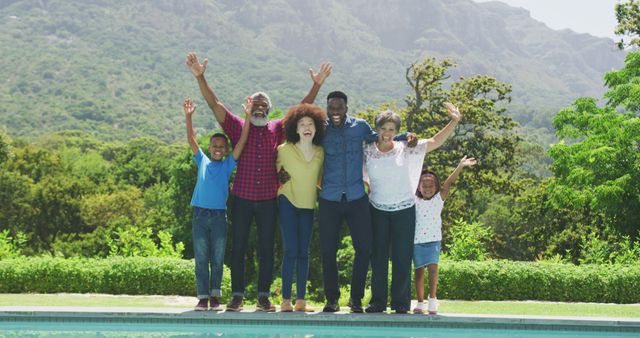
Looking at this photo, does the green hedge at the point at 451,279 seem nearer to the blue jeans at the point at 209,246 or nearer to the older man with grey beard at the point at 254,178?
the blue jeans at the point at 209,246

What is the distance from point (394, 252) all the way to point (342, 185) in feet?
2.94

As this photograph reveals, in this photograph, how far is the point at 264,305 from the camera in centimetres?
755

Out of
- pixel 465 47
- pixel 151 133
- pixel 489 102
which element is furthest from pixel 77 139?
pixel 465 47

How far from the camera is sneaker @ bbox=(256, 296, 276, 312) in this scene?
753 cm

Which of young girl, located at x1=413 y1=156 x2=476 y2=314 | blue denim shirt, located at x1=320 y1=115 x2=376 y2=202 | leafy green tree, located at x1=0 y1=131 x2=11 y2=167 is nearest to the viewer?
blue denim shirt, located at x1=320 y1=115 x2=376 y2=202

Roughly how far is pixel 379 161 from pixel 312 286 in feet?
54.2

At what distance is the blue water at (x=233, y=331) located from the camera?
7297 millimetres

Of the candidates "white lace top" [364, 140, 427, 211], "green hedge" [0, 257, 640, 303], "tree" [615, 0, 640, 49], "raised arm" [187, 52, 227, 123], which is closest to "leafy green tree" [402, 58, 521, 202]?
"tree" [615, 0, 640, 49]

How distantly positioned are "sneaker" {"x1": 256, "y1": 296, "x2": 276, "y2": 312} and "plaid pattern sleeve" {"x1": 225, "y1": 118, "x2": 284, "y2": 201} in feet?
3.34

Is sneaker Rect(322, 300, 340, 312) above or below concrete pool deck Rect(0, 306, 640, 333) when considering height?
above

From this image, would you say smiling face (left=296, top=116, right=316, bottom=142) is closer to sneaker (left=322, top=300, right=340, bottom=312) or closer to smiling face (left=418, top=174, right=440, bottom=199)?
smiling face (left=418, top=174, right=440, bottom=199)

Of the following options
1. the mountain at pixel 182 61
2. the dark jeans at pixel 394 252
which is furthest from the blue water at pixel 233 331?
the mountain at pixel 182 61

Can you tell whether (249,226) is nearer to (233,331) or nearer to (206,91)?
(233,331)

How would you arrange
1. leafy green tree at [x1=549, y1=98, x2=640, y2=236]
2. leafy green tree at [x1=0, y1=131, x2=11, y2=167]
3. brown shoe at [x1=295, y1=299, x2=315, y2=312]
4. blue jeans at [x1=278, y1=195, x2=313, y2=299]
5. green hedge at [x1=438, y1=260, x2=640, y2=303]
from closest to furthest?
blue jeans at [x1=278, y1=195, x2=313, y2=299] < brown shoe at [x1=295, y1=299, x2=315, y2=312] < green hedge at [x1=438, y1=260, x2=640, y2=303] < leafy green tree at [x1=549, y1=98, x2=640, y2=236] < leafy green tree at [x1=0, y1=131, x2=11, y2=167]
